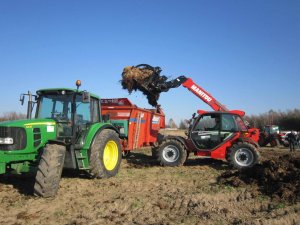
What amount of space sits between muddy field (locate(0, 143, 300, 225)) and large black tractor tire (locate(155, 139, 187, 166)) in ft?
7.10

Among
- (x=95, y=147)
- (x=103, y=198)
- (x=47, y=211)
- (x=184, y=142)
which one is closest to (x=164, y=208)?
(x=103, y=198)

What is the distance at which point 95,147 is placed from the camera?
28.7 ft

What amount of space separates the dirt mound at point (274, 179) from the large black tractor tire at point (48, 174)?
360 centimetres

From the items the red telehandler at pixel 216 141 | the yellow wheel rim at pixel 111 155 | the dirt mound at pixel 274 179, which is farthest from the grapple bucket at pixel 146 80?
the dirt mound at pixel 274 179

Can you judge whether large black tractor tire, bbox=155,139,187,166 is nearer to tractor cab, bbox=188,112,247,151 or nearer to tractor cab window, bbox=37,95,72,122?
tractor cab, bbox=188,112,247,151

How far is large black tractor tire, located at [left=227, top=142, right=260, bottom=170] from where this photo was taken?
11086mm

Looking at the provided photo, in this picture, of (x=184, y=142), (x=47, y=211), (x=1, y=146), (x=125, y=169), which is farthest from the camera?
(x=184, y=142)

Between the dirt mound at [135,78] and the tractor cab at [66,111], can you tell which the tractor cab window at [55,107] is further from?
the dirt mound at [135,78]

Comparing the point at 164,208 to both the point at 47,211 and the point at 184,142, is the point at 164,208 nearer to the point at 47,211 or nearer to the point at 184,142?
the point at 47,211

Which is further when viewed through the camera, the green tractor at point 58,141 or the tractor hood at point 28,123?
the tractor hood at point 28,123

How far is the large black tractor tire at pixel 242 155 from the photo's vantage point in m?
11.1

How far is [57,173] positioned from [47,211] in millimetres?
1070

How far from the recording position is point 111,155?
9930 mm

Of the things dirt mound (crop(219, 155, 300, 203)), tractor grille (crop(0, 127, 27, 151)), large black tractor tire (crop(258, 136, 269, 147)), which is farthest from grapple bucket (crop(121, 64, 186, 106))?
large black tractor tire (crop(258, 136, 269, 147))
